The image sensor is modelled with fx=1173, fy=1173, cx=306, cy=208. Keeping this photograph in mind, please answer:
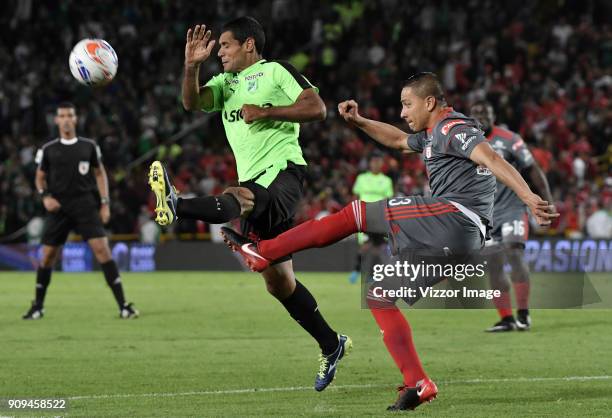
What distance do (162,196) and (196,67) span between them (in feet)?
4.20

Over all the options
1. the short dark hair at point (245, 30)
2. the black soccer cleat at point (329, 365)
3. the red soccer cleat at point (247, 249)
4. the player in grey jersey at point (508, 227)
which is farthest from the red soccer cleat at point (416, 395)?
Result: the player in grey jersey at point (508, 227)

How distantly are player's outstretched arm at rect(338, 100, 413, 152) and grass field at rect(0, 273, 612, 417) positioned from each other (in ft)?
5.54

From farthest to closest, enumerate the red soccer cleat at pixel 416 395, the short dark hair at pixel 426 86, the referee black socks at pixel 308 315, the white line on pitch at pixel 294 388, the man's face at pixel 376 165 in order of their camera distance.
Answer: the man's face at pixel 376 165 < the referee black socks at pixel 308 315 < the white line on pitch at pixel 294 388 < the short dark hair at pixel 426 86 < the red soccer cleat at pixel 416 395

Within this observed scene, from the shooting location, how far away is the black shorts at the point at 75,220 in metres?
13.6

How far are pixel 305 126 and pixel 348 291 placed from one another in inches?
373

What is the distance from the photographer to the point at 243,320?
1365cm

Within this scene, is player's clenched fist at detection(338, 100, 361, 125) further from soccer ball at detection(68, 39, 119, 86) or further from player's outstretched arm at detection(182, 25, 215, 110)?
soccer ball at detection(68, 39, 119, 86)

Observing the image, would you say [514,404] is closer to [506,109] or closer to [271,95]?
[271,95]

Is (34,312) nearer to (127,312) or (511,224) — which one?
(127,312)

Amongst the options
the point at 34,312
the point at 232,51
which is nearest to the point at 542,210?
the point at 232,51

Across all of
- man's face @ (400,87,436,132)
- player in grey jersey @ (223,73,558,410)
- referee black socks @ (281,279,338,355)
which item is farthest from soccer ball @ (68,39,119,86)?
man's face @ (400,87,436,132)

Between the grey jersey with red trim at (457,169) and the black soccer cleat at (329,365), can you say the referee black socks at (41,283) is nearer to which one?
the black soccer cleat at (329,365)

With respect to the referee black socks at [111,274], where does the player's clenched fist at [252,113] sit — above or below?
above

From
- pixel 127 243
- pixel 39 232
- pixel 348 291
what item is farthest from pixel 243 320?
pixel 39 232
